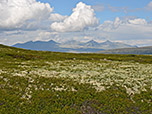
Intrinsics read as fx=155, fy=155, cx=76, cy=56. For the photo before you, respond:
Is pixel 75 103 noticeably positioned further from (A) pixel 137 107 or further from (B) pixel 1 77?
(B) pixel 1 77

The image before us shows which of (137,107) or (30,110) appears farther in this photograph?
(137,107)

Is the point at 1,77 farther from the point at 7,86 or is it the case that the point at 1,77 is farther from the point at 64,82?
the point at 64,82

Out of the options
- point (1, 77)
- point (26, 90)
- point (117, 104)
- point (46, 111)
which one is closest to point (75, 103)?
point (46, 111)

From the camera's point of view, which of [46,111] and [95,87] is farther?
[95,87]

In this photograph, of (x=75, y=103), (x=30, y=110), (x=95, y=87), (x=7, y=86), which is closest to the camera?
(x=30, y=110)

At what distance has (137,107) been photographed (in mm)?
20703

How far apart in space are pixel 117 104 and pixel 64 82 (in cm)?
1004

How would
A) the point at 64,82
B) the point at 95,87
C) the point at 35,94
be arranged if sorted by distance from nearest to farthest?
the point at 35,94
the point at 95,87
the point at 64,82

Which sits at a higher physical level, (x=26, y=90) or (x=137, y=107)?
(x=26, y=90)

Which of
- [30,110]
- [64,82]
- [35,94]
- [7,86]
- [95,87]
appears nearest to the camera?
[30,110]

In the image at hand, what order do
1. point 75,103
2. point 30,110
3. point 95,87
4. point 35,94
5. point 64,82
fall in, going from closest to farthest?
point 30,110 → point 75,103 → point 35,94 → point 95,87 → point 64,82

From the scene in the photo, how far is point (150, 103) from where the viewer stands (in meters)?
21.6

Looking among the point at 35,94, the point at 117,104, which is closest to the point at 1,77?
the point at 35,94

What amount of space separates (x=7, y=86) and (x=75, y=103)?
36.1ft
